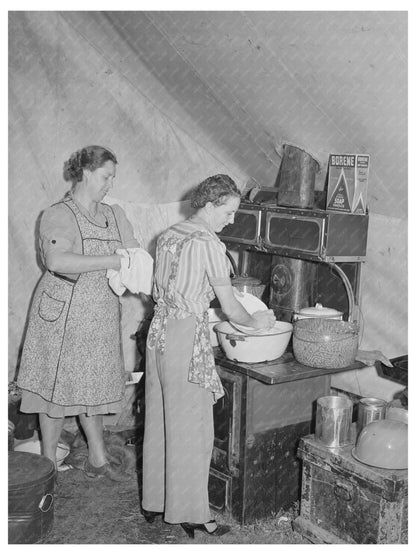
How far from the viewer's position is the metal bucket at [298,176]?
3.54 m

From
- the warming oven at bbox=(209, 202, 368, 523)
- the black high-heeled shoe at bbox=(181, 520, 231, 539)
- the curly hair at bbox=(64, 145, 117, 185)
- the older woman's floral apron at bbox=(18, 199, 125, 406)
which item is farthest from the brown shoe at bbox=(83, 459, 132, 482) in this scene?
the curly hair at bbox=(64, 145, 117, 185)

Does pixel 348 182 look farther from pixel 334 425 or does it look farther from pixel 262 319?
pixel 334 425

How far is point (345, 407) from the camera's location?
3.11m

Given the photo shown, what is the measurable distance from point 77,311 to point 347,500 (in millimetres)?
1516

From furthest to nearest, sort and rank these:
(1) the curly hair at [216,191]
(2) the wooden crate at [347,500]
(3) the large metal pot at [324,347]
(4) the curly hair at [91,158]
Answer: (4) the curly hair at [91,158]
(3) the large metal pot at [324,347]
(1) the curly hair at [216,191]
(2) the wooden crate at [347,500]

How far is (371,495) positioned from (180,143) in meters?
2.41

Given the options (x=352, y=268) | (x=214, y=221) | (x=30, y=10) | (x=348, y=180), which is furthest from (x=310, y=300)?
(x=30, y=10)

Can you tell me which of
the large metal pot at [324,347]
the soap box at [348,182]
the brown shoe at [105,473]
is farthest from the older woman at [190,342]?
the brown shoe at [105,473]

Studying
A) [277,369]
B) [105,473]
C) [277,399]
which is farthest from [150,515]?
[277,369]

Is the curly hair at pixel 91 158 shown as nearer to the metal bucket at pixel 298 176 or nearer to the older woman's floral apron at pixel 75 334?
the older woman's floral apron at pixel 75 334

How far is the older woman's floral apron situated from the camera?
3.46 meters

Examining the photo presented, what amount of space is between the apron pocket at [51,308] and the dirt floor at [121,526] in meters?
0.93

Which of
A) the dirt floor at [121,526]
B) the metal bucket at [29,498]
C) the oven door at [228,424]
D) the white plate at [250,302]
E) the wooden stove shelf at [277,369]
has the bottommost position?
the dirt floor at [121,526]

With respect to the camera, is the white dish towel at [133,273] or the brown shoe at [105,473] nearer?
the white dish towel at [133,273]
